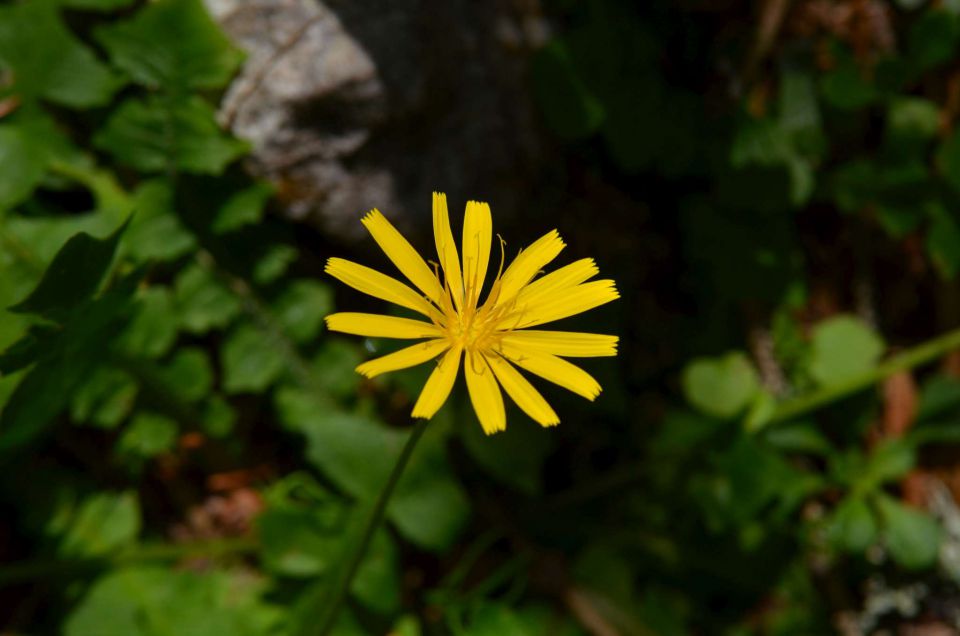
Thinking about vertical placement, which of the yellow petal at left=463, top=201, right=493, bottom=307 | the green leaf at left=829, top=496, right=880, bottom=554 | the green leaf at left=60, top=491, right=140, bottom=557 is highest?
the green leaf at left=829, top=496, right=880, bottom=554

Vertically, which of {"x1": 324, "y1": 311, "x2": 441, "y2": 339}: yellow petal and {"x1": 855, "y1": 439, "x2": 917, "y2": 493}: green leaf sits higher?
{"x1": 855, "y1": 439, "x2": 917, "y2": 493}: green leaf

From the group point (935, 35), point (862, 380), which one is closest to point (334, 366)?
point (862, 380)

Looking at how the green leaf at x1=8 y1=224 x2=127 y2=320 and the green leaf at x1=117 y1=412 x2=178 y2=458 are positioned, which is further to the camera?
the green leaf at x1=117 y1=412 x2=178 y2=458

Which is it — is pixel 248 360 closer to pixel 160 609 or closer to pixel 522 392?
pixel 160 609

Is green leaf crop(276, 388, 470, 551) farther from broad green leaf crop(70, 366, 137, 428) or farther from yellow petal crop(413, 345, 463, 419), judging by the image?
yellow petal crop(413, 345, 463, 419)

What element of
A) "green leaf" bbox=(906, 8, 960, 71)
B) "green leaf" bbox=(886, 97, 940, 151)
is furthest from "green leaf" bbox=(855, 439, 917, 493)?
"green leaf" bbox=(906, 8, 960, 71)

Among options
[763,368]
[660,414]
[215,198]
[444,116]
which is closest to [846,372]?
[763,368]

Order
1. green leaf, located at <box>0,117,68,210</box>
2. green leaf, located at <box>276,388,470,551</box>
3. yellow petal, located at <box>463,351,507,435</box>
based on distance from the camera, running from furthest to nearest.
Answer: green leaf, located at <box>276,388,470,551</box> < green leaf, located at <box>0,117,68,210</box> < yellow petal, located at <box>463,351,507,435</box>

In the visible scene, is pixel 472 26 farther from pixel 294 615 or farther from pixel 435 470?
pixel 294 615
